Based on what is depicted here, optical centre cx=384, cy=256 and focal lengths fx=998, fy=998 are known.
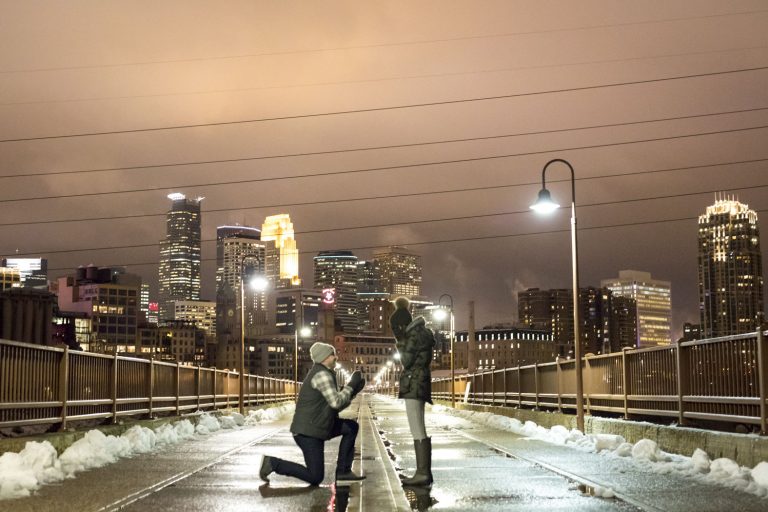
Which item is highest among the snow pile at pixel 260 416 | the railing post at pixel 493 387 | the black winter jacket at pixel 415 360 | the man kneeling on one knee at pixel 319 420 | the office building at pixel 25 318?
the office building at pixel 25 318

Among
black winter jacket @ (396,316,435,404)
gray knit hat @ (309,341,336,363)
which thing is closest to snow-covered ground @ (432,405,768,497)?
black winter jacket @ (396,316,435,404)

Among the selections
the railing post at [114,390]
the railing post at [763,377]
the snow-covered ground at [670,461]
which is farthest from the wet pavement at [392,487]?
the railing post at [114,390]

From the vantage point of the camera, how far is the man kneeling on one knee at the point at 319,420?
1107 cm

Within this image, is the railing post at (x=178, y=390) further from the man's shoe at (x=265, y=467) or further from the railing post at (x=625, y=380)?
the man's shoe at (x=265, y=467)

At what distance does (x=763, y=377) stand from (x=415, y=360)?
4958 mm

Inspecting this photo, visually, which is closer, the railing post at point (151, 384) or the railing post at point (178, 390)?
the railing post at point (151, 384)

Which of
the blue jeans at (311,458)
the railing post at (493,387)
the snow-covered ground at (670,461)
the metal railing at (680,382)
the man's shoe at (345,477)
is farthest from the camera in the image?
the railing post at (493,387)

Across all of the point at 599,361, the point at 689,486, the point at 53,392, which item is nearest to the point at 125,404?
the point at 53,392

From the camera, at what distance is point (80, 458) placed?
14.2 meters

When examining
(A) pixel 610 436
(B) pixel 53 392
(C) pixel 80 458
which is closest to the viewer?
(C) pixel 80 458

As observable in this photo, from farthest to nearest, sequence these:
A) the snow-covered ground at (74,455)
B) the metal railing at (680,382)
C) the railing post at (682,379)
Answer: the railing post at (682,379), the metal railing at (680,382), the snow-covered ground at (74,455)

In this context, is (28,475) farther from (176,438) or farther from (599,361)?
(599,361)

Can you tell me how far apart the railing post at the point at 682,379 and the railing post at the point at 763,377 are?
324cm

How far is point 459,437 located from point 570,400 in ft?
15.3
